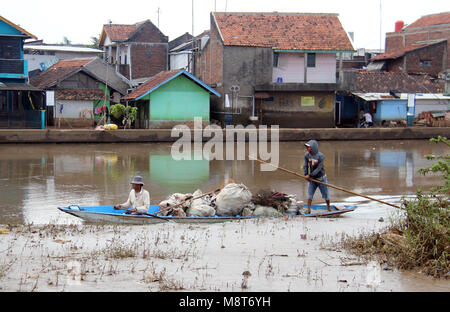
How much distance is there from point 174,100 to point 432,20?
26053 millimetres

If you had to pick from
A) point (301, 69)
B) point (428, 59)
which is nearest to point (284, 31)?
point (301, 69)

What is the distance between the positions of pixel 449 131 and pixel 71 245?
28.1 metres

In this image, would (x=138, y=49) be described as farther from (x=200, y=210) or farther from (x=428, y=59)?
(x=200, y=210)

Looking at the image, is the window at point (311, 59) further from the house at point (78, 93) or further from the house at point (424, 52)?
the house at point (78, 93)

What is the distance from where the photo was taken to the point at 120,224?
10.4 m

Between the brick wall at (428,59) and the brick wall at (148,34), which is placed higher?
the brick wall at (148,34)

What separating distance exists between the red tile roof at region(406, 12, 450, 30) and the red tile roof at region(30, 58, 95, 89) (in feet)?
92.0

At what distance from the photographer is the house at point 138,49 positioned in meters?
39.9

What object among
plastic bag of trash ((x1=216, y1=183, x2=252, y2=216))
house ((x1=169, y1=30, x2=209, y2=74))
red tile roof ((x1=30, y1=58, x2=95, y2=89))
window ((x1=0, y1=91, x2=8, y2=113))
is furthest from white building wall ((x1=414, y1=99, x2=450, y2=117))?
plastic bag of trash ((x1=216, y1=183, x2=252, y2=216))

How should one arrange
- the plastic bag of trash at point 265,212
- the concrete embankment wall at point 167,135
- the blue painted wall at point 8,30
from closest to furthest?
the plastic bag of trash at point 265,212 → the concrete embankment wall at point 167,135 → the blue painted wall at point 8,30

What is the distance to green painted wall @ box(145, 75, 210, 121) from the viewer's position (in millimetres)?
32406

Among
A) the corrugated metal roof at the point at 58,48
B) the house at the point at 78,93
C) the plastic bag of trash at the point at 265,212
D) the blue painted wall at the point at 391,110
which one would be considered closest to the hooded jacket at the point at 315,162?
the plastic bag of trash at the point at 265,212

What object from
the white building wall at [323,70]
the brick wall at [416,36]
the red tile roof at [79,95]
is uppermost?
the brick wall at [416,36]

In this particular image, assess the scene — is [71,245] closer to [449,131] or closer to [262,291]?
[262,291]
